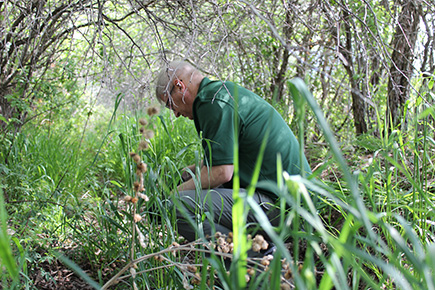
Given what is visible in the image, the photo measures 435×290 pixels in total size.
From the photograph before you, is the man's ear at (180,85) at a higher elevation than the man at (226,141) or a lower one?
higher

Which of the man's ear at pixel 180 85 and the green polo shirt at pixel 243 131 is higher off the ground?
the man's ear at pixel 180 85

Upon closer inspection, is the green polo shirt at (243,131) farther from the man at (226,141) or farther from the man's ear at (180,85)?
the man's ear at (180,85)

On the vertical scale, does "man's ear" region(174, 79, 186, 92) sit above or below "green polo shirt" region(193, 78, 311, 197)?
above

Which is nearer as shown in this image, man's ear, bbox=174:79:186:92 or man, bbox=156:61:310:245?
man, bbox=156:61:310:245

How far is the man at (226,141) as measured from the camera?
232 centimetres

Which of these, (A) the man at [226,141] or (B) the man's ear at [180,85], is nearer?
(A) the man at [226,141]

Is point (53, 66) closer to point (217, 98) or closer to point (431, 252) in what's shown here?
point (217, 98)

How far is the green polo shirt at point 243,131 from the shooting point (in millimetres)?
2316

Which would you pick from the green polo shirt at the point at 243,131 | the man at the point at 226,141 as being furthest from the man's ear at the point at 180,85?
the green polo shirt at the point at 243,131

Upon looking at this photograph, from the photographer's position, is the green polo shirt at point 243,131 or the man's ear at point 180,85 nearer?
the green polo shirt at point 243,131

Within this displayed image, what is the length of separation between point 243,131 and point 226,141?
17 cm

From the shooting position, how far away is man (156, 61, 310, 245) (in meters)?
2.32

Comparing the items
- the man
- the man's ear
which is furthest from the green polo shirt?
the man's ear

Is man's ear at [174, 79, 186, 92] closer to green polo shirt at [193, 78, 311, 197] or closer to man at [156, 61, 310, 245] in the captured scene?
man at [156, 61, 310, 245]
